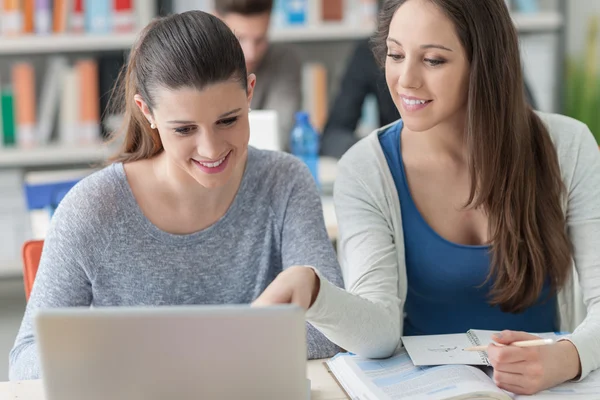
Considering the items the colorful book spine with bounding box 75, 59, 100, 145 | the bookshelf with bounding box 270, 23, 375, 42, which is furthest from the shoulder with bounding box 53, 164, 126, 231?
the bookshelf with bounding box 270, 23, 375, 42

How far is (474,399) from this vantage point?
4.03 ft

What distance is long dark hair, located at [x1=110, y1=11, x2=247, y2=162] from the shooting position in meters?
1.48

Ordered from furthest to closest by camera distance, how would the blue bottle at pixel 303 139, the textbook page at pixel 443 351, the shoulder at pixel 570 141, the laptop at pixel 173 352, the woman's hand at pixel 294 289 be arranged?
the blue bottle at pixel 303 139
the shoulder at pixel 570 141
the textbook page at pixel 443 351
the woman's hand at pixel 294 289
the laptop at pixel 173 352

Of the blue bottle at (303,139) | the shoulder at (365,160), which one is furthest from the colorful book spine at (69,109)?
the shoulder at (365,160)

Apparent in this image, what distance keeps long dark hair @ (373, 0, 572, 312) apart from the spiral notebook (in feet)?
0.58

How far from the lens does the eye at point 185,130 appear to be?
4.90ft

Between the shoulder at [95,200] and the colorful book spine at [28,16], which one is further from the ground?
the colorful book spine at [28,16]

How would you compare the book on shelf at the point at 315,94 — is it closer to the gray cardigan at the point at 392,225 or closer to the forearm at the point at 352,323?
the gray cardigan at the point at 392,225

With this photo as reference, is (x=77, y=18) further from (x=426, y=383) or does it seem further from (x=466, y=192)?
(x=426, y=383)

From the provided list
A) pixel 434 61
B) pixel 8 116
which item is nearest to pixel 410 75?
pixel 434 61

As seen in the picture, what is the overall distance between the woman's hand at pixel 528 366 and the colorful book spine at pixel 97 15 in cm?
282

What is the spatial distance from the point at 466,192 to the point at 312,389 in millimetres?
569

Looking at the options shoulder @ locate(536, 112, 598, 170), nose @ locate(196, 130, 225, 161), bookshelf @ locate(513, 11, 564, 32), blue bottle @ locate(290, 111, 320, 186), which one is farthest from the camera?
bookshelf @ locate(513, 11, 564, 32)

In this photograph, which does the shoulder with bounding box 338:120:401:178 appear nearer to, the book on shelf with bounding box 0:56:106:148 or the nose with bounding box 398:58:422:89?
the nose with bounding box 398:58:422:89
